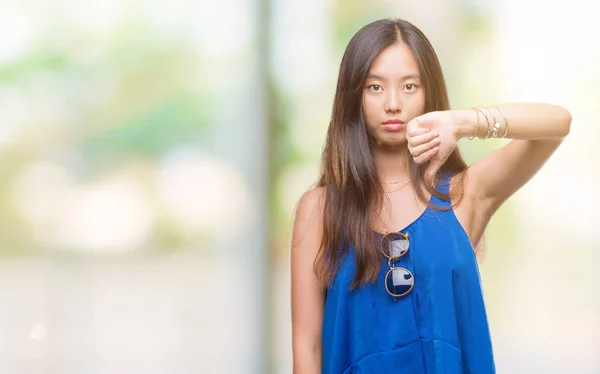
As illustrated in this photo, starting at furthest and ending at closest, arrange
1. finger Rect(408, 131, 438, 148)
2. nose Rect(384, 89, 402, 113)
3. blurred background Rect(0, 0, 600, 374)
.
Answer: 1. blurred background Rect(0, 0, 600, 374)
2. nose Rect(384, 89, 402, 113)
3. finger Rect(408, 131, 438, 148)

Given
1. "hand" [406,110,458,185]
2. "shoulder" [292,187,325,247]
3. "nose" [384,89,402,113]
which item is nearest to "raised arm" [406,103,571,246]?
"hand" [406,110,458,185]

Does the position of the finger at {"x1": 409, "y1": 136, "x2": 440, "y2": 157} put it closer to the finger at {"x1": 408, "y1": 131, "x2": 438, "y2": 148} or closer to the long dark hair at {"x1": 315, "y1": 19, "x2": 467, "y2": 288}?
the finger at {"x1": 408, "y1": 131, "x2": 438, "y2": 148}

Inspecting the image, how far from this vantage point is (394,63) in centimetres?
159

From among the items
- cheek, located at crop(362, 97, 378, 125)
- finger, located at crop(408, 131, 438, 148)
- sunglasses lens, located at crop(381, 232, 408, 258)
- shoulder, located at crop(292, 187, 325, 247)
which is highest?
cheek, located at crop(362, 97, 378, 125)

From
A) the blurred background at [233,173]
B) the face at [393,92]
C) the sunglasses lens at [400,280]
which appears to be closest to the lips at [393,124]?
the face at [393,92]

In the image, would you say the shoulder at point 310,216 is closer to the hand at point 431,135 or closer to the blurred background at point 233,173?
the hand at point 431,135

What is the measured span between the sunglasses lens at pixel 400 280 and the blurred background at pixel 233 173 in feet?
3.23

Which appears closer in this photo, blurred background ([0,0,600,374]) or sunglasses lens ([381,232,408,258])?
sunglasses lens ([381,232,408,258])

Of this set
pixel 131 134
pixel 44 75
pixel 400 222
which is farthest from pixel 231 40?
pixel 400 222

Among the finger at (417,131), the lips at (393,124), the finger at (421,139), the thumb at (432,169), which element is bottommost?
the thumb at (432,169)

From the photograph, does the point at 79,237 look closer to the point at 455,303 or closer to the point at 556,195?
the point at 455,303

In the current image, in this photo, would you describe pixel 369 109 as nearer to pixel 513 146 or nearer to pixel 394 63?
pixel 394 63

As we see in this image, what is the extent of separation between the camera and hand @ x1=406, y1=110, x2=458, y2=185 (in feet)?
4.76

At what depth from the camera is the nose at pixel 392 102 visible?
1.57 metres
